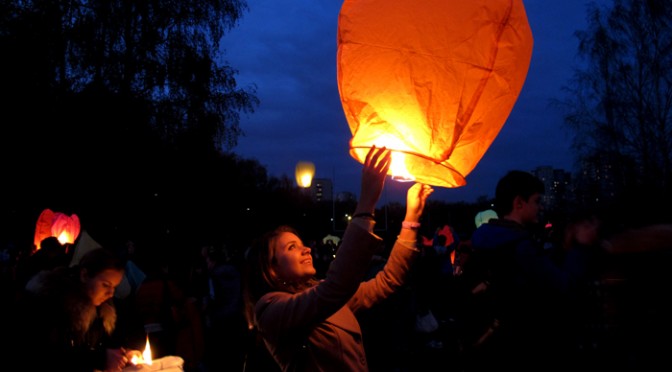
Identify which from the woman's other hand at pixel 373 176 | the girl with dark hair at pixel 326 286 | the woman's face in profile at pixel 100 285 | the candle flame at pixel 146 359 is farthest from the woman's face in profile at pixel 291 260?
the woman's face in profile at pixel 100 285

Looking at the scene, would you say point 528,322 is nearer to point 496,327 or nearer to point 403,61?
point 496,327

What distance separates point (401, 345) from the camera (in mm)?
6461

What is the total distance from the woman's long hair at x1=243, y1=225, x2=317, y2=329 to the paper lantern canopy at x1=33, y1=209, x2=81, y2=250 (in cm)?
758

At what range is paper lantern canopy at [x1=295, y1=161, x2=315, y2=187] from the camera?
17500 millimetres

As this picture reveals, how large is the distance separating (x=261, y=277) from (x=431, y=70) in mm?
1345

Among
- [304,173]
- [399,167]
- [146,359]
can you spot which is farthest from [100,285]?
[304,173]

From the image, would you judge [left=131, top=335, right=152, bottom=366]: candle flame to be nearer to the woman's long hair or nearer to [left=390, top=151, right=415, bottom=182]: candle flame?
the woman's long hair

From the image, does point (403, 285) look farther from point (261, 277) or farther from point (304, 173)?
point (304, 173)

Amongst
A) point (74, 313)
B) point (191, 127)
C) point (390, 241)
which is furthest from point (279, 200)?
point (74, 313)

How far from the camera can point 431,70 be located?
1963 millimetres

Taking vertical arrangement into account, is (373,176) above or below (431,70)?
below

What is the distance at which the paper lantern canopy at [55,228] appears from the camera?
8836 millimetres

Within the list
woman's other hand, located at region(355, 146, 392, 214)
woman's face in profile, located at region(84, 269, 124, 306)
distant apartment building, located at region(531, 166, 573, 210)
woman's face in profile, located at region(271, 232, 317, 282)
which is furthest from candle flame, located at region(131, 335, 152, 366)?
distant apartment building, located at region(531, 166, 573, 210)

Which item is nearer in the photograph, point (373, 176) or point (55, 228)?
point (373, 176)
